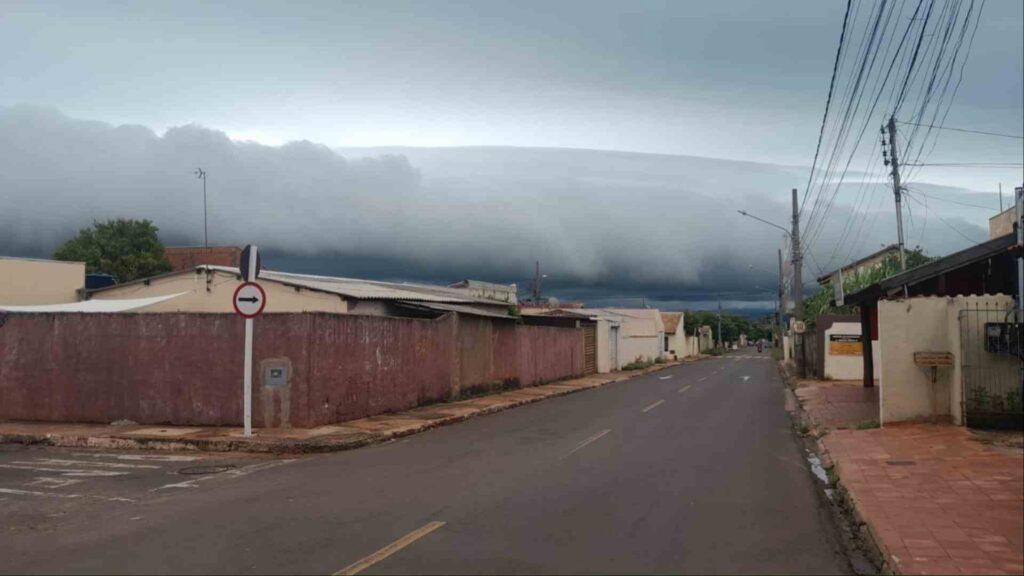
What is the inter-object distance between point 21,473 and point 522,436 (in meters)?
8.06

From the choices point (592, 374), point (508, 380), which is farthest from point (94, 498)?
point (592, 374)

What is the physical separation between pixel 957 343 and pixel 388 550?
11084 millimetres

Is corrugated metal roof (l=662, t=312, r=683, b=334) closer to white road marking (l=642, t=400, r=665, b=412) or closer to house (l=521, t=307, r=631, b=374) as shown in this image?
house (l=521, t=307, r=631, b=374)

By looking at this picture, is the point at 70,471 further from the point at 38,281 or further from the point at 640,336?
the point at 640,336

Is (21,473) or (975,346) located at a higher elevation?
(975,346)

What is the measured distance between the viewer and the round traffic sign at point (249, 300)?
14.4 meters

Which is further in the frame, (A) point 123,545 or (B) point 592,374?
(B) point 592,374

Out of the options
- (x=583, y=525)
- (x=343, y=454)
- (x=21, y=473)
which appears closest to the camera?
(x=583, y=525)

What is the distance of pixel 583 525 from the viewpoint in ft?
25.8

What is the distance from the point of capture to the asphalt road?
6.70 m

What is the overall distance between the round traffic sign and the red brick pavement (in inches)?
385

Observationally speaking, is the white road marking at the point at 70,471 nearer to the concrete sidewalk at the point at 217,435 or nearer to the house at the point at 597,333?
the concrete sidewalk at the point at 217,435

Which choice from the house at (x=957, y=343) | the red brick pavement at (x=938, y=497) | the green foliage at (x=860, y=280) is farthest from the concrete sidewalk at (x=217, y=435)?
the green foliage at (x=860, y=280)

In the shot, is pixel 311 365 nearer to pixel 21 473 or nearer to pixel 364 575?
pixel 21 473
